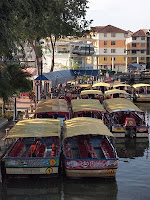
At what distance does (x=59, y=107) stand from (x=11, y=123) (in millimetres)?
4087

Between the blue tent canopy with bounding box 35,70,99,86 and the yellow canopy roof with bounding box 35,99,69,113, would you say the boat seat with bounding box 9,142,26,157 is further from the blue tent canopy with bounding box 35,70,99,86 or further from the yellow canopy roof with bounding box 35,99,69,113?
the blue tent canopy with bounding box 35,70,99,86

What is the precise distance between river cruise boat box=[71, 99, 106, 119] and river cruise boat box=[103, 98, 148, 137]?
935 mm

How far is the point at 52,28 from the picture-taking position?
4384cm

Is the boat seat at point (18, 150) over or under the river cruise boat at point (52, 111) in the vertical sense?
under

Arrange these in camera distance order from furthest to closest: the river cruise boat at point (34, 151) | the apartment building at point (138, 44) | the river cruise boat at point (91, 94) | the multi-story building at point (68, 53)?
the apartment building at point (138, 44), the multi-story building at point (68, 53), the river cruise boat at point (91, 94), the river cruise boat at point (34, 151)

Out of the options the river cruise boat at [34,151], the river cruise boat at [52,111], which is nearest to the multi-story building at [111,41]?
the river cruise boat at [52,111]

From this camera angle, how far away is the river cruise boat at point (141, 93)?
50.3 meters

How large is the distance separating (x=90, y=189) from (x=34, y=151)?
3.84 m

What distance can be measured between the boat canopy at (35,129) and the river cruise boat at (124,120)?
775 cm

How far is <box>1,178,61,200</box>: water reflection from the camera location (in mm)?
16766

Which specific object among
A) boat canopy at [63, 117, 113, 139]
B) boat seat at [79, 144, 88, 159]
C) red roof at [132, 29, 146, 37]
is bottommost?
boat seat at [79, 144, 88, 159]

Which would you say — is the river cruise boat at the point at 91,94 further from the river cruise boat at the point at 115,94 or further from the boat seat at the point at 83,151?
the boat seat at the point at 83,151

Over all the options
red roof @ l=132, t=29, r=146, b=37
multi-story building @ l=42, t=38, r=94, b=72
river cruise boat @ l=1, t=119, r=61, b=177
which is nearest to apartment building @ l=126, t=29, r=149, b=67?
red roof @ l=132, t=29, r=146, b=37

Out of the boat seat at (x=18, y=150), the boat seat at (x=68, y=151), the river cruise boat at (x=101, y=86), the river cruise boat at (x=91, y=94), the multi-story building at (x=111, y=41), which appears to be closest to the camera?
the boat seat at (x=68, y=151)
